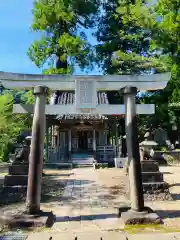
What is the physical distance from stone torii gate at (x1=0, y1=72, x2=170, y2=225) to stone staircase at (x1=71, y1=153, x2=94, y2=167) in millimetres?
11432

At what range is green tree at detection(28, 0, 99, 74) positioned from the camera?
23000 mm

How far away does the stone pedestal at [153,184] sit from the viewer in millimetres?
8375

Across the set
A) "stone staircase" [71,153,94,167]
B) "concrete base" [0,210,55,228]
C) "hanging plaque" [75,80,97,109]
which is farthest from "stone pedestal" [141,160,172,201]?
"stone staircase" [71,153,94,167]

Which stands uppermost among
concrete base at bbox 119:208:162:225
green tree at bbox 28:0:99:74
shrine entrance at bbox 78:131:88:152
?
green tree at bbox 28:0:99:74

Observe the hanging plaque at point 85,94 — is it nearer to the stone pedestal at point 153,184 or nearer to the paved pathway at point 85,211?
the paved pathway at point 85,211

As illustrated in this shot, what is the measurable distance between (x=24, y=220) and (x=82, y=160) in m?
12.9

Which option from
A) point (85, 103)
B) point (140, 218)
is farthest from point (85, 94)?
point (140, 218)

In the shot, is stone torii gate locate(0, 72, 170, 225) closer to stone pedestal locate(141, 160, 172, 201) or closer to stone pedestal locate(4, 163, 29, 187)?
stone pedestal locate(141, 160, 172, 201)

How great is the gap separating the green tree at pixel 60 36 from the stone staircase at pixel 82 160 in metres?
7.48

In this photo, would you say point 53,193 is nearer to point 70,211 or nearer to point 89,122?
point 70,211

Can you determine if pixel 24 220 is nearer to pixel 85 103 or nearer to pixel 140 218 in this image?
pixel 140 218

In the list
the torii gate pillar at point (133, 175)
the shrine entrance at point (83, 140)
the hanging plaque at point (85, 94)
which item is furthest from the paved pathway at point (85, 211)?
the shrine entrance at point (83, 140)

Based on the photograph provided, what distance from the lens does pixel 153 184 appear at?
865 cm

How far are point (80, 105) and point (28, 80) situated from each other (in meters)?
1.37
